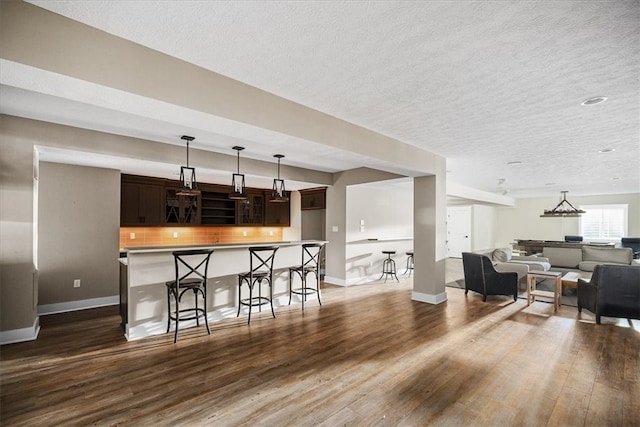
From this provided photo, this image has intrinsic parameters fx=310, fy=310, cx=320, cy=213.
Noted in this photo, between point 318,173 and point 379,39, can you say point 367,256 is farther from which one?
point 379,39

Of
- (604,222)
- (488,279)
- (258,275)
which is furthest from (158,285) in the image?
(604,222)

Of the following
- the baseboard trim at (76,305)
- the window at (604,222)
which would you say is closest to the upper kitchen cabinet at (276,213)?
the baseboard trim at (76,305)

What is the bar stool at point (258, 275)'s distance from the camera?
4.43 m

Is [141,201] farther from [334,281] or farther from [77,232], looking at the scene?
[334,281]

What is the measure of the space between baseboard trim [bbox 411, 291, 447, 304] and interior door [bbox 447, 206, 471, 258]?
7.49 metres

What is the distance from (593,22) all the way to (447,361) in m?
2.94

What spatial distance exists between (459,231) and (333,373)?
1104cm

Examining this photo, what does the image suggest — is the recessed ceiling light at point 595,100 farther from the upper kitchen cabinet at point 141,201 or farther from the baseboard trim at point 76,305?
the baseboard trim at point 76,305

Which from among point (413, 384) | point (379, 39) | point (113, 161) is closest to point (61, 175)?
point (113, 161)

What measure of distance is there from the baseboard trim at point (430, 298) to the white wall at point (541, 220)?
31.1 feet

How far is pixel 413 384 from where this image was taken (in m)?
2.67

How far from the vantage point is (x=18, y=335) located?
354 cm

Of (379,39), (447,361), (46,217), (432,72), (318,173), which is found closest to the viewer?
(379,39)

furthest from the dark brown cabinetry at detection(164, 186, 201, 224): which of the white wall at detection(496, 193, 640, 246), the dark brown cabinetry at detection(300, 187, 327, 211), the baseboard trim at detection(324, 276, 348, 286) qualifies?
the white wall at detection(496, 193, 640, 246)
